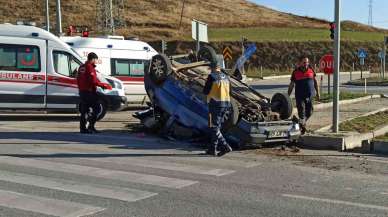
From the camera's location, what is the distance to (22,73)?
1539 cm

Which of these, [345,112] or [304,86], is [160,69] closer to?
[304,86]

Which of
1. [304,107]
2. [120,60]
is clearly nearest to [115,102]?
[120,60]

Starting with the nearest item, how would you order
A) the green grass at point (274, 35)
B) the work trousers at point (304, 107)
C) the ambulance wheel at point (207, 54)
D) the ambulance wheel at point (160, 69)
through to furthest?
1. the ambulance wheel at point (160, 69)
2. the work trousers at point (304, 107)
3. the ambulance wheel at point (207, 54)
4. the green grass at point (274, 35)

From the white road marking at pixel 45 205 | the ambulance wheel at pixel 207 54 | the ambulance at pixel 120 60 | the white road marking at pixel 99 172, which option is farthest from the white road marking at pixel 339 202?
the ambulance at pixel 120 60

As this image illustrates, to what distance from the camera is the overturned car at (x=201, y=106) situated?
11.1m

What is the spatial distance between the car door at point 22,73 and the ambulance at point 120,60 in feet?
9.62

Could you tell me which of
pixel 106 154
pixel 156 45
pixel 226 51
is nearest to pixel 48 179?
pixel 106 154

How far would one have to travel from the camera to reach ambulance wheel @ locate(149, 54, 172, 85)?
12.9 m

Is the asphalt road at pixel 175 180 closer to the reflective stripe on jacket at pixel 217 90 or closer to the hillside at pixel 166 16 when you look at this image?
the reflective stripe on jacket at pixel 217 90

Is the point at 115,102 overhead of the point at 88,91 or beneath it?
beneath

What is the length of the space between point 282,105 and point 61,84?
629 centimetres

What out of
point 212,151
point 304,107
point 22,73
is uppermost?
point 22,73

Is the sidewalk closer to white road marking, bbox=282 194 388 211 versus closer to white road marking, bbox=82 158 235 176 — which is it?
white road marking, bbox=82 158 235 176

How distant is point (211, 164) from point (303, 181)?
177cm
